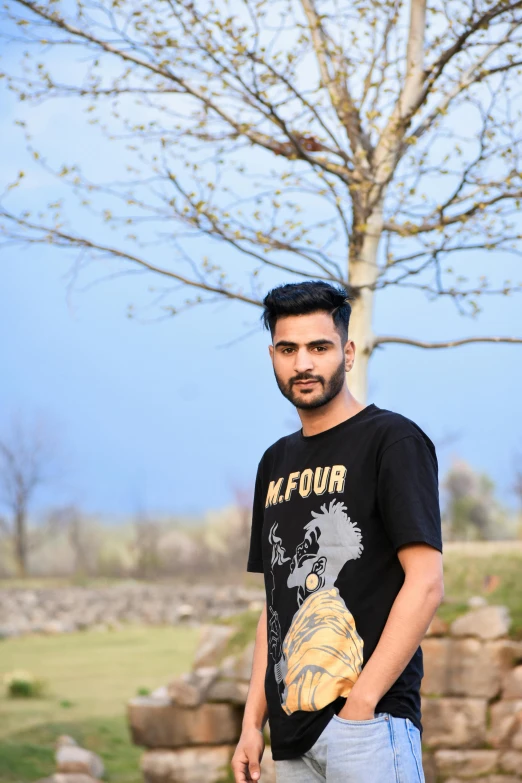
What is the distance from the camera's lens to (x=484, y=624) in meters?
6.46

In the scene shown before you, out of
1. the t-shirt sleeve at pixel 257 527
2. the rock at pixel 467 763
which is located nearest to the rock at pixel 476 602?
the rock at pixel 467 763

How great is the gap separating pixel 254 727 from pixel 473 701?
4.20 metres

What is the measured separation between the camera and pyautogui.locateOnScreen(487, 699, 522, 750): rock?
6.21 meters

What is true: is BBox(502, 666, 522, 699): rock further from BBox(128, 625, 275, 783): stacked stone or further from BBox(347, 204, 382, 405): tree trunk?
BBox(347, 204, 382, 405): tree trunk

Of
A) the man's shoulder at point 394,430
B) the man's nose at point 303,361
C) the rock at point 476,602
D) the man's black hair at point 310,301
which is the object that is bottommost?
the rock at point 476,602

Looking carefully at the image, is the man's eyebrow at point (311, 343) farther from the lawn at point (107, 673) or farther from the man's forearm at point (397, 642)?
the lawn at point (107, 673)

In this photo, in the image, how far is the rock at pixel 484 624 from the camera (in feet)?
21.1

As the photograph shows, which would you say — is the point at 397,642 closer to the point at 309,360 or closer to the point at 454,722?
the point at 309,360

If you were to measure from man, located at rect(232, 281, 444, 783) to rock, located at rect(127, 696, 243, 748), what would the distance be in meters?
4.37

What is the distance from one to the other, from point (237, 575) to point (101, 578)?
166 inches

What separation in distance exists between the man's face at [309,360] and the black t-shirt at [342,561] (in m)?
0.11

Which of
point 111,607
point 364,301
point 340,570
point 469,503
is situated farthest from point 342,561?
point 469,503

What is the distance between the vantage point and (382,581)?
2.28 meters

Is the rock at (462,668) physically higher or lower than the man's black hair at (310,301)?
lower
